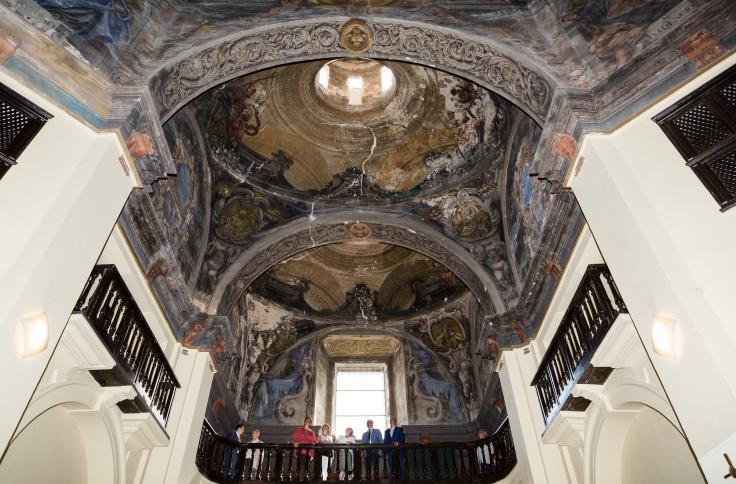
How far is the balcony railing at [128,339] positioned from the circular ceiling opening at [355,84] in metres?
7.78

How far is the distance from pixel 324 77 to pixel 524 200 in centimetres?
633

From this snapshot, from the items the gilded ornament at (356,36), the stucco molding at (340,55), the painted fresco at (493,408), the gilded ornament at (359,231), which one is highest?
the gilded ornament at (359,231)

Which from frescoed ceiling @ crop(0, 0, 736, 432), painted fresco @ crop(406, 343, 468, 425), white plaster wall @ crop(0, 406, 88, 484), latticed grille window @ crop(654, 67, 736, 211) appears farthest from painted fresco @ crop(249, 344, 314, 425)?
latticed grille window @ crop(654, 67, 736, 211)

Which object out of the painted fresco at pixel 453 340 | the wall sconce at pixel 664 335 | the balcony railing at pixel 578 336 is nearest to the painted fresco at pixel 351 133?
the painted fresco at pixel 453 340

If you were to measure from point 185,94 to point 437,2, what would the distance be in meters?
4.63

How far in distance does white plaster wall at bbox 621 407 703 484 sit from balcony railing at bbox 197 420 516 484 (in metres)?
2.72

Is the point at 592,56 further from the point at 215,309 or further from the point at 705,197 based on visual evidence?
the point at 215,309

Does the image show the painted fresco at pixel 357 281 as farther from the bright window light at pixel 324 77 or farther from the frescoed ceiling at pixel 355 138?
the bright window light at pixel 324 77

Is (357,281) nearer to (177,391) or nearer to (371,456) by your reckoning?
(371,456)

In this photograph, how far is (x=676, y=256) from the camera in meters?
5.31

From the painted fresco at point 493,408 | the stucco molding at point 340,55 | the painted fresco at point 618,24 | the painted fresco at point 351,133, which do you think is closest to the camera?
the painted fresco at point 618,24

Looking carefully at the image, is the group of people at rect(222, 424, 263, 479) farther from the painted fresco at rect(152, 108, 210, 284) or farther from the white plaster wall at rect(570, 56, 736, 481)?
the white plaster wall at rect(570, 56, 736, 481)

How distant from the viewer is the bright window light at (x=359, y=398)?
1606 cm

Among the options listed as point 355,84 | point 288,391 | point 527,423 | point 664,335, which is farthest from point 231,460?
point 355,84
